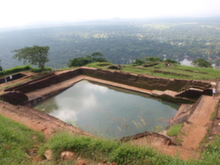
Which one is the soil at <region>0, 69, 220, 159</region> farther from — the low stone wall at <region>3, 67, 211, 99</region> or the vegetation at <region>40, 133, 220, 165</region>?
the low stone wall at <region>3, 67, 211, 99</region>

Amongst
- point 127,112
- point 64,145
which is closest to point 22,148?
point 64,145

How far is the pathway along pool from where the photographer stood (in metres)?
8.59

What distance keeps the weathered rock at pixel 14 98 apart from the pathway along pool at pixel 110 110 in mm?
1206

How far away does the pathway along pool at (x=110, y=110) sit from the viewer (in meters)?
8.59

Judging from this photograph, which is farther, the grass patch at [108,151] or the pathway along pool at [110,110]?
the pathway along pool at [110,110]

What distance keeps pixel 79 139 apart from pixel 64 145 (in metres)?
0.38

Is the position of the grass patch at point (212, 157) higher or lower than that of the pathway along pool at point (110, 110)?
higher

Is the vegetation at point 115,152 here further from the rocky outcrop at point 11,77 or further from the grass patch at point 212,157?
the rocky outcrop at point 11,77

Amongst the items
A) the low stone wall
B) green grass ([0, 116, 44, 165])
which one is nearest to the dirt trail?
the low stone wall

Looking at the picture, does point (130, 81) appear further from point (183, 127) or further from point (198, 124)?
point (183, 127)

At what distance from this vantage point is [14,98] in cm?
1157

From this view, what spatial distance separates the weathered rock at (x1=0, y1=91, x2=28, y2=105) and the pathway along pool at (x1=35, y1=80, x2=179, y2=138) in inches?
47.5

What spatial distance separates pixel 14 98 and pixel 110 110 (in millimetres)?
6925

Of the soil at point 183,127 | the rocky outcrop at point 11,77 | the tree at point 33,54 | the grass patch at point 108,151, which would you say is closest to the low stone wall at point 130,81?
the soil at point 183,127
